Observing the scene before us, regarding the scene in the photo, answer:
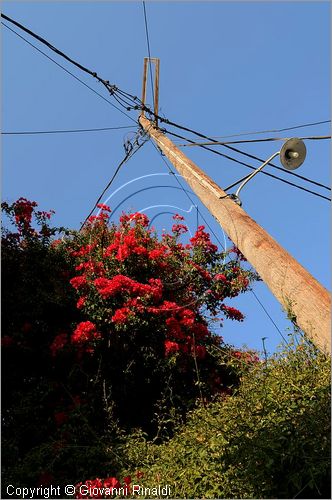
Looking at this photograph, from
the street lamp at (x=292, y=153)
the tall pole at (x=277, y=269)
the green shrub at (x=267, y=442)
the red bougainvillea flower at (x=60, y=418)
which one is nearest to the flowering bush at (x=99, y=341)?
the red bougainvillea flower at (x=60, y=418)

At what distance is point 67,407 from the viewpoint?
7.05 meters

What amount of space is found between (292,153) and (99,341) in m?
5.00

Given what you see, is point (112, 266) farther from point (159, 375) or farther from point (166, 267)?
point (159, 375)

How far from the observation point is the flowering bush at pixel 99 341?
6820 millimetres

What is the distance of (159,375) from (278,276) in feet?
17.1

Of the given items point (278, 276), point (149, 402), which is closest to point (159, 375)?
point (149, 402)

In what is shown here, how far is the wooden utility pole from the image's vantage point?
8.07ft

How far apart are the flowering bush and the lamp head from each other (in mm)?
3461

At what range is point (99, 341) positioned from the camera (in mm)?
7461

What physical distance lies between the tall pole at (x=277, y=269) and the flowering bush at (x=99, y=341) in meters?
2.94

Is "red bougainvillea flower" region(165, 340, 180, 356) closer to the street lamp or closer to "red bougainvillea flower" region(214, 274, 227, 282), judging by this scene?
"red bougainvillea flower" region(214, 274, 227, 282)

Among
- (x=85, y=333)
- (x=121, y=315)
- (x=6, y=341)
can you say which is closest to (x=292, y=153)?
(x=121, y=315)

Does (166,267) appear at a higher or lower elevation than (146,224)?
lower

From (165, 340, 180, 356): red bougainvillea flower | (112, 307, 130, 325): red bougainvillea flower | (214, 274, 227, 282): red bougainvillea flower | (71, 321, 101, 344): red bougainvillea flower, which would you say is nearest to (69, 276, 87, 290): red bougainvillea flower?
(71, 321, 101, 344): red bougainvillea flower
